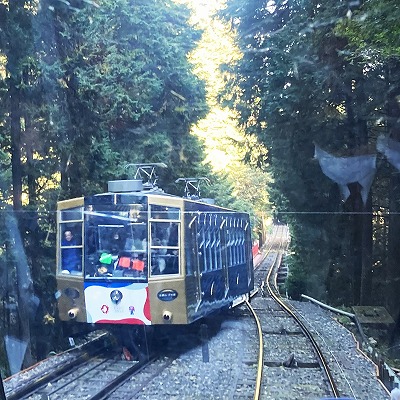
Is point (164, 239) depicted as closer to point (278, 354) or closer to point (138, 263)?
point (138, 263)

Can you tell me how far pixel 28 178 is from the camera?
379cm

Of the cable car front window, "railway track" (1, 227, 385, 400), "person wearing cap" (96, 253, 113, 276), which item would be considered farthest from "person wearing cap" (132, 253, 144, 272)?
"railway track" (1, 227, 385, 400)

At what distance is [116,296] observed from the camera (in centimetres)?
362

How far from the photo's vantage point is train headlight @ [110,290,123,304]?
3.61 metres

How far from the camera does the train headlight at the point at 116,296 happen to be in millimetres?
3613

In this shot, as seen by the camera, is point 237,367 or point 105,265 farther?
point 237,367

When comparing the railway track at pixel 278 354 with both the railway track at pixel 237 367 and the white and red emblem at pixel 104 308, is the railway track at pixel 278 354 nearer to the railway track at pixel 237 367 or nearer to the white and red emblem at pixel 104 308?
the railway track at pixel 237 367

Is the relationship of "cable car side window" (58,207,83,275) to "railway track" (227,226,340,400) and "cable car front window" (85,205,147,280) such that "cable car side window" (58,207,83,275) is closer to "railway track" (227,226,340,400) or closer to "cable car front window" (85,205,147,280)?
"cable car front window" (85,205,147,280)

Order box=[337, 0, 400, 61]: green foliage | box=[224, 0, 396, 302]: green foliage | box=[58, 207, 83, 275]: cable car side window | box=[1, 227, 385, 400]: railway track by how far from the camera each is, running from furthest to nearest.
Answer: box=[224, 0, 396, 302]: green foliage → box=[337, 0, 400, 61]: green foliage → box=[1, 227, 385, 400]: railway track → box=[58, 207, 83, 275]: cable car side window

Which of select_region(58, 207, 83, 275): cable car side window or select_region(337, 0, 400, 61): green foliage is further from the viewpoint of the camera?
select_region(337, 0, 400, 61): green foliage

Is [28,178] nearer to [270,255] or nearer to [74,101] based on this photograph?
[74,101]

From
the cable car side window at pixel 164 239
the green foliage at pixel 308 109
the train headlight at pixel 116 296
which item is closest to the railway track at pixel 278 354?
the green foliage at pixel 308 109

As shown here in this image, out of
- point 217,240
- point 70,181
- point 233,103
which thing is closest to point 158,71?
point 233,103

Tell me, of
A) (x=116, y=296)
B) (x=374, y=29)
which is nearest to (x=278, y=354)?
(x=116, y=296)
